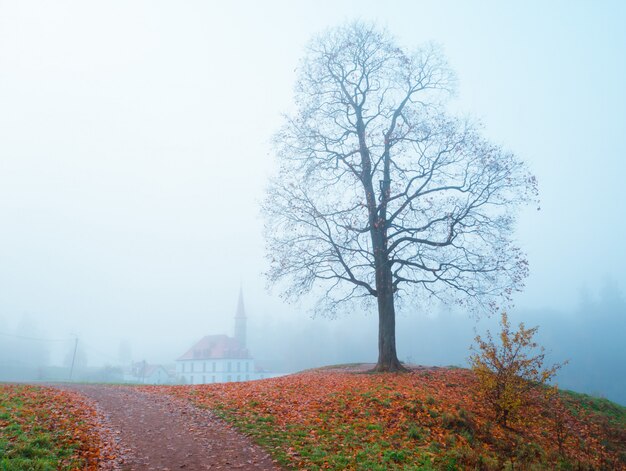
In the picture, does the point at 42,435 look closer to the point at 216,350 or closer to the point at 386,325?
the point at 386,325

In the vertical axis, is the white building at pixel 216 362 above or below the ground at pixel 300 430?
above

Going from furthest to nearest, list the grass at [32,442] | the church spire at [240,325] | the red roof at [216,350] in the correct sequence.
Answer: the church spire at [240,325], the red roof at [216,350], the grass at [32,442]

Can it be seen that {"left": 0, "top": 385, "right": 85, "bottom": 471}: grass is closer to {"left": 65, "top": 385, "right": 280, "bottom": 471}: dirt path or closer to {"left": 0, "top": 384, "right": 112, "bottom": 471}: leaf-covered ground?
{"left": 0, "top": 384, "right": 112, "bottom": 471}: leaf-covered ground

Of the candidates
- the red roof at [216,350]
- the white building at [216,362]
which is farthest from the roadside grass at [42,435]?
the red roof at [216,350]

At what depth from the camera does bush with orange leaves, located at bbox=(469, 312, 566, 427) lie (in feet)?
41.7

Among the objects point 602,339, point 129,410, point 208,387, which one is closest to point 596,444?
point 208,387

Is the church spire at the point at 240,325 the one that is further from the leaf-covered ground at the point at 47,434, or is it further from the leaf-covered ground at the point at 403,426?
the leaf-covered ground at the point at 47,434

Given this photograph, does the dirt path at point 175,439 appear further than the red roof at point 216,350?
No

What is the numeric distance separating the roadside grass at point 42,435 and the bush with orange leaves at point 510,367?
1028 cm

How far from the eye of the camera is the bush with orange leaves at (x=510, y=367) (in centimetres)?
1272

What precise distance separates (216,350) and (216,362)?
247 centimetres

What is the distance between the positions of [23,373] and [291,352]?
51.5 m

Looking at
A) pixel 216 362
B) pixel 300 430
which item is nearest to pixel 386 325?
pixel 300 430

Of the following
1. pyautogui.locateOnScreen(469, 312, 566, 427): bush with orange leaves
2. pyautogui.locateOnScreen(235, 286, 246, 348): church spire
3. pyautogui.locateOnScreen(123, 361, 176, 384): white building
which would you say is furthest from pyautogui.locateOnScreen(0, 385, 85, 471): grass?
pyautogui.locateOnScreen(235, 286, 246, 348): church spire
